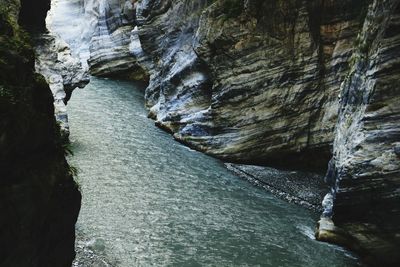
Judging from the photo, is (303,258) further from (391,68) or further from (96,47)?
(96,47)

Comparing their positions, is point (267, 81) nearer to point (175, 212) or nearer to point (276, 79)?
point (276, 79)

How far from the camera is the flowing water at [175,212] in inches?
558

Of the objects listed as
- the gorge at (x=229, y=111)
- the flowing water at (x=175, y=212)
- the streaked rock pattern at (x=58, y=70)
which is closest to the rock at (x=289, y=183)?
the gorge at (x=229, y=111)

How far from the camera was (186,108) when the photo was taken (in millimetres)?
27625

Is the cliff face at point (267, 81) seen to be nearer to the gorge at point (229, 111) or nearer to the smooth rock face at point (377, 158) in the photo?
the gorge at point (229, 111)

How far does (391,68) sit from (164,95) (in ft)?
57.2

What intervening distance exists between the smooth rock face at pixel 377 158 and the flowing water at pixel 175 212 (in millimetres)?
1182

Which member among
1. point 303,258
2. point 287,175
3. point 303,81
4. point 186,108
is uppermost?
point 303,81

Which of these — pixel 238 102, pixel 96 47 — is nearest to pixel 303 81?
pixel 238 102

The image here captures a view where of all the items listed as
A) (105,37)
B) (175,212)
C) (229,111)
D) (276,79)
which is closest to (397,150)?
(175,212)

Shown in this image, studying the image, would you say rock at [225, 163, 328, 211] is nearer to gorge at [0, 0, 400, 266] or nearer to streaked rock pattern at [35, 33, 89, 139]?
gorge at [0, 0, 400, 266]

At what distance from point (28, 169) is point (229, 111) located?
18.3 metres

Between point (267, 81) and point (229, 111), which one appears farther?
point (229, 111)

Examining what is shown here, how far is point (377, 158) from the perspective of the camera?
48.3ft
